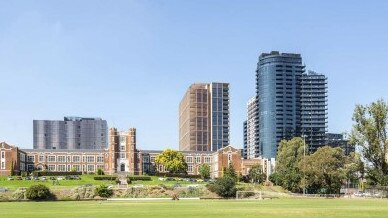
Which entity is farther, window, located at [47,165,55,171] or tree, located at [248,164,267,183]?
window, located at [47,165,55,171]

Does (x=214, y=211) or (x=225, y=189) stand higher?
(x=214, y=211)

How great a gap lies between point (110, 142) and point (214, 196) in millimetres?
94874

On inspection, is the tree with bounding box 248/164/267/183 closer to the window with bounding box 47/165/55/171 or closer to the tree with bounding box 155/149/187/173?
the tree with bounding box 155/149/187/173

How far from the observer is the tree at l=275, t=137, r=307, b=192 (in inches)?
4538

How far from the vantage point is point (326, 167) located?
10425 cm

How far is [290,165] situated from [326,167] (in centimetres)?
2322

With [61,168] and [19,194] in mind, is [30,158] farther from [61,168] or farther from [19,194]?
[19,194]

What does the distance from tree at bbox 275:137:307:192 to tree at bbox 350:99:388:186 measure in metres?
28.2

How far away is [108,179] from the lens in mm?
147000

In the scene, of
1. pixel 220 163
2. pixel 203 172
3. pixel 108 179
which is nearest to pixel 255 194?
pixel 108 179

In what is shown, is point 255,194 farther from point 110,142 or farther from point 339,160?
point 110,142

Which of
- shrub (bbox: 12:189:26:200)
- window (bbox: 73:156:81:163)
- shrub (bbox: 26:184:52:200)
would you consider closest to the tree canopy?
shrub (bbox: 26:184:52:200)

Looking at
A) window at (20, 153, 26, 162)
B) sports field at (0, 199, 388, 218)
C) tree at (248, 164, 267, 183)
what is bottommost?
tree at (248, 164, 267, 183)

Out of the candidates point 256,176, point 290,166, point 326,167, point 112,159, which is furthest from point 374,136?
point 112,159
